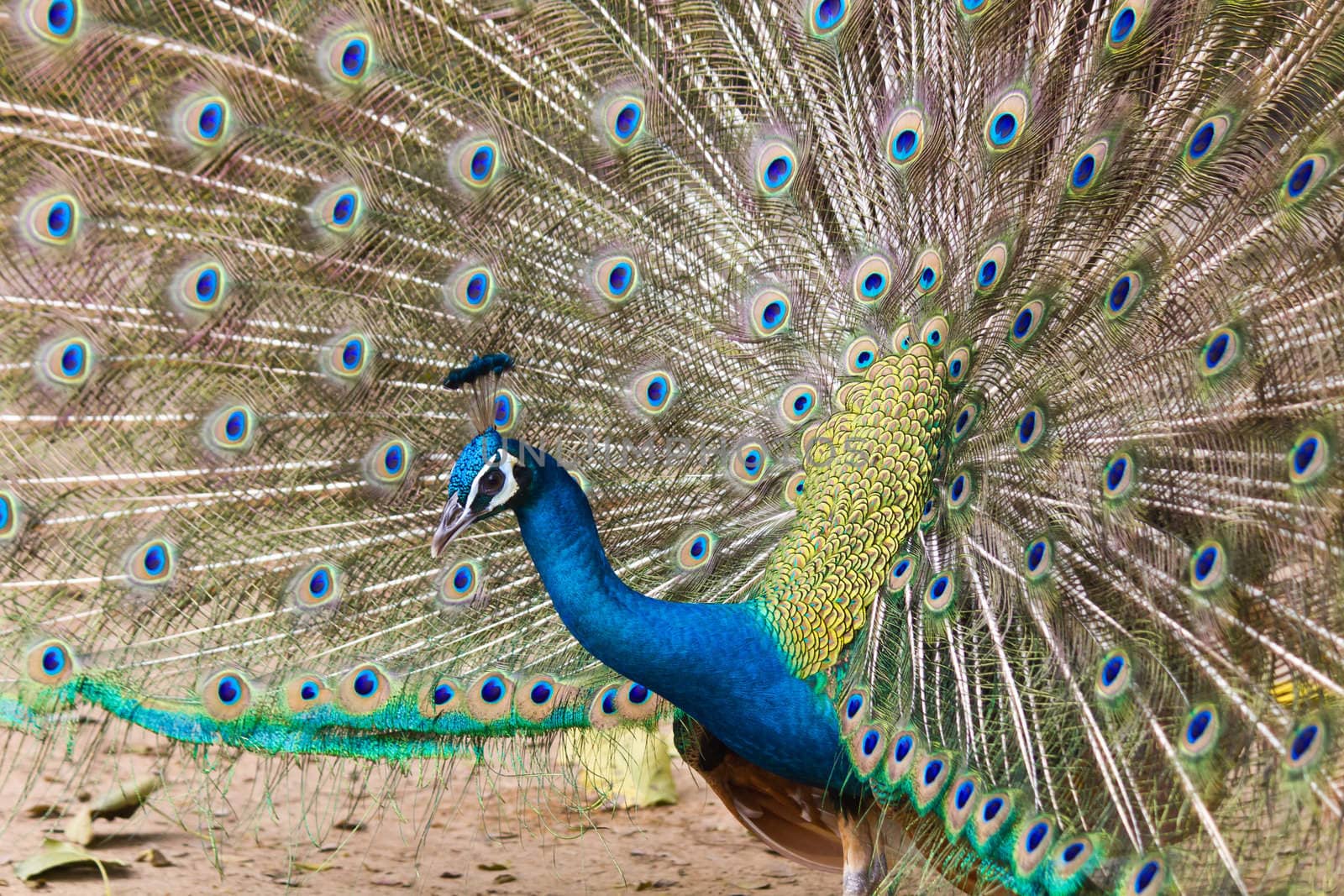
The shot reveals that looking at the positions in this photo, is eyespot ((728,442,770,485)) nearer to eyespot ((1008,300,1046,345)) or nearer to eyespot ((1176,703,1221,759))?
eyespot ((1008,300,1046,345))

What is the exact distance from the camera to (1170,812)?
7.09 ft

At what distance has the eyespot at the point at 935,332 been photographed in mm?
2471

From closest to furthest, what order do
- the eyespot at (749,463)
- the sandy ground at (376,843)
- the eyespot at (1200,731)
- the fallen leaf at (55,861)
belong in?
1. the eyespot at (1200,731)
2. the eyespot at (749,463)
3. the fallen leaf at (55,861)
4. the sandy ground at (376,843)

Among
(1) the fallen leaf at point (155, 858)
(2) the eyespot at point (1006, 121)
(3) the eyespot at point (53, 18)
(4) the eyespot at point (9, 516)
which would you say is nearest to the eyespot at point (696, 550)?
(2) the eyespot at point (1006, 121)

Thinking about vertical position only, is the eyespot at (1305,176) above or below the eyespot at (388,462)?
above

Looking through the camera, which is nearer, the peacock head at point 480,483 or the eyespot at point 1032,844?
the peacock head at point 480,483

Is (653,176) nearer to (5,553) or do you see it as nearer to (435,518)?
(435,518)

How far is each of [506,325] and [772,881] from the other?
5.53 feet

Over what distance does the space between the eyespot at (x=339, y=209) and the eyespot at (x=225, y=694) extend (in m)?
0.85

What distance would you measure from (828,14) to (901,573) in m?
0.98

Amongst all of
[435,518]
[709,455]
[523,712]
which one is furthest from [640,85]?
[523,712]

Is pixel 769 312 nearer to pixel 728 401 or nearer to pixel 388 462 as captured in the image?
pixel 728 401

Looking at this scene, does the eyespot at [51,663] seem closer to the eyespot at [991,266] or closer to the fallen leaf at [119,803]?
the fallen leaf at [119,803]

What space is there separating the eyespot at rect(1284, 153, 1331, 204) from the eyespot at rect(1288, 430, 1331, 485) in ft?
1.21
